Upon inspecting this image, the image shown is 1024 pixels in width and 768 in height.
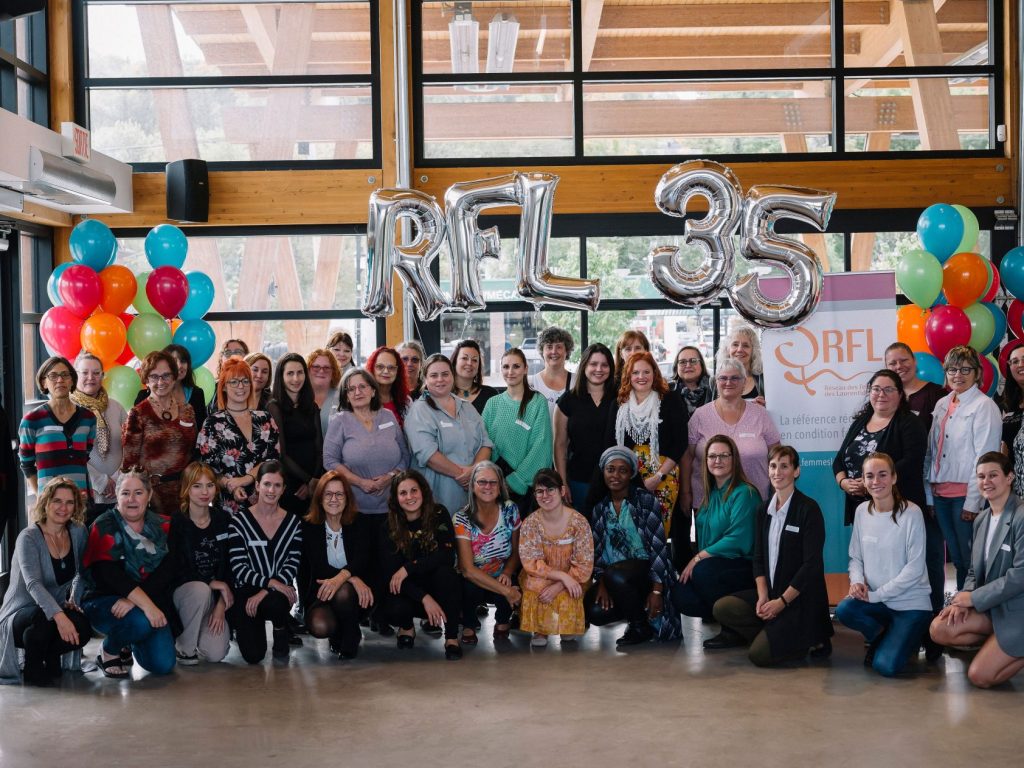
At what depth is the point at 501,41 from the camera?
28.8 feet

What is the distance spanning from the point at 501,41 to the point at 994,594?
5972 millimetres

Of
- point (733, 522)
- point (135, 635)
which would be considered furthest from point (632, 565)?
point (135, 635)

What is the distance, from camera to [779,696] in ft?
14.7

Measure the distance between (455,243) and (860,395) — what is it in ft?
7.32

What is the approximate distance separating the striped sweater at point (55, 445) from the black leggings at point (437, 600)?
1632 mm

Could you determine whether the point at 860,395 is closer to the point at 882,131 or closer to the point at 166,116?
the point at 882,131

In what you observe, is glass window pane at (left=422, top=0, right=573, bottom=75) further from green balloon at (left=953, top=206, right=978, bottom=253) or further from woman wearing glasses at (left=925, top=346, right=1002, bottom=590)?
woman wearing glasses at (left=925, top=346, right=1002, bottom=590)

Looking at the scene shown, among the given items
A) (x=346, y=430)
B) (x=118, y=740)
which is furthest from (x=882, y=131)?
(x=118, y=740)

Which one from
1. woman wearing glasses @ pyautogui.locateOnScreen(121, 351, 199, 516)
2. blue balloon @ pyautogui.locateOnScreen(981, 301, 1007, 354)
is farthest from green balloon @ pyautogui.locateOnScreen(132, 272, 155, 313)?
blue balloon @ pyautogui.locateOnScreen(981, 301, 1007, 354)

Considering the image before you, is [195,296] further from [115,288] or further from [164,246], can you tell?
[115,288]

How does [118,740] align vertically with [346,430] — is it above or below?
below

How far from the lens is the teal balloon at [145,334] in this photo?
22.4ft

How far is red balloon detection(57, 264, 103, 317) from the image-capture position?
261 inches

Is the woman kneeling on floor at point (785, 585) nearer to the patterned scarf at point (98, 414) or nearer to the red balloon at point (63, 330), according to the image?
the patterned scarf at point (98, 414)
